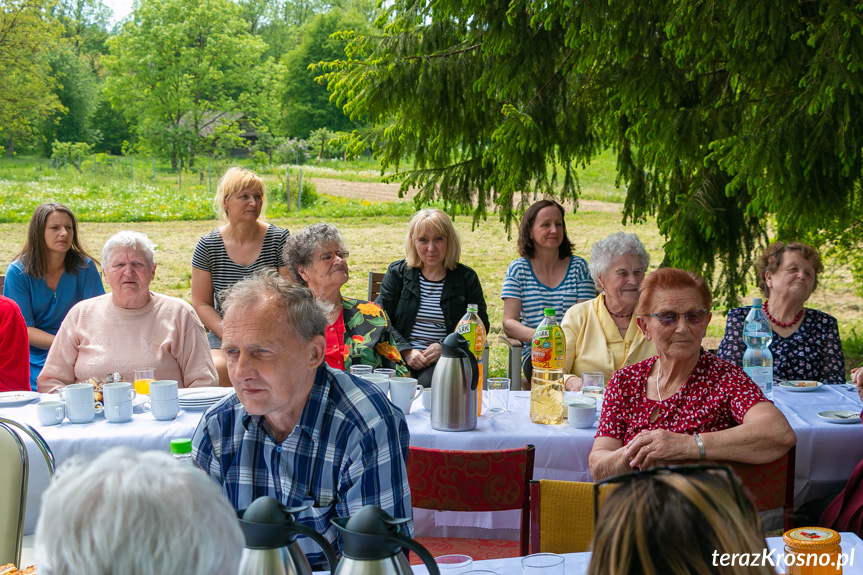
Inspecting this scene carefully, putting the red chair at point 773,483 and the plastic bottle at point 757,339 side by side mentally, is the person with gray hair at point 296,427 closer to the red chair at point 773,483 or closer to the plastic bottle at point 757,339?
the red chair at point 773,483

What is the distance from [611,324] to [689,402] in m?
1.18

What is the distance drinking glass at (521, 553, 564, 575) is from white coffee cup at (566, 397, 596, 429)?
1252 mm

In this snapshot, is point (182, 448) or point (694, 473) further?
point (182, 448)

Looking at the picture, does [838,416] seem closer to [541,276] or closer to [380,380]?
[380,380]

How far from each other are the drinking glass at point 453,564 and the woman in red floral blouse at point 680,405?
2.91ft

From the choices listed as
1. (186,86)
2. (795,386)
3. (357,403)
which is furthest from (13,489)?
(186,86)

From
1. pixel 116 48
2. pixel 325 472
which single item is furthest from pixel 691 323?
pixel 116 48

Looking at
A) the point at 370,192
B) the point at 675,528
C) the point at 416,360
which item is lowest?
the point at 416,360

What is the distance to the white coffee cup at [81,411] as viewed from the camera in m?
2.69

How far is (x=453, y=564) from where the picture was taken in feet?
4.77

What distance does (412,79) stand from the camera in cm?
511

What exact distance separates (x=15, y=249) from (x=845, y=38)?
10.7 meters

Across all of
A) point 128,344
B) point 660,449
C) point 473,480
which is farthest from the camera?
point 128,344

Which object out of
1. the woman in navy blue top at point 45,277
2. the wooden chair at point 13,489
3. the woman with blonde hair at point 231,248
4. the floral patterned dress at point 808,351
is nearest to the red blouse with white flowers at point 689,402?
the floral patterned dress at point 808,351
